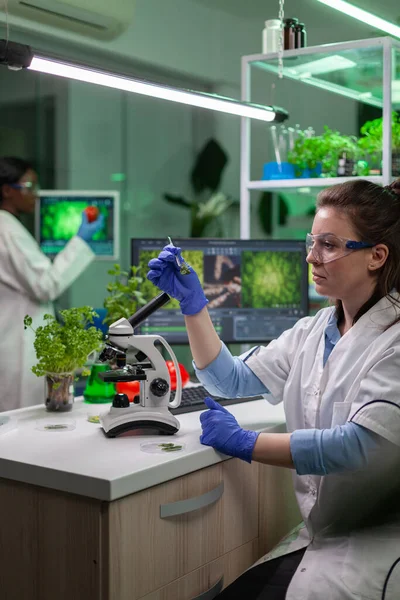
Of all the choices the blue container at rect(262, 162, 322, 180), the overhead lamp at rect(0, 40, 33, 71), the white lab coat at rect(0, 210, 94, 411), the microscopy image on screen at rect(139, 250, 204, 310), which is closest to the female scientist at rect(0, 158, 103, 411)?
the white lab coat at rect(0, 210, 94, 411)

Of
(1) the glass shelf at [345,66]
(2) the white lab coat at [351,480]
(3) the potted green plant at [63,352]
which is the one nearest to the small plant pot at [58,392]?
(3) the potted green plant at [63,352]

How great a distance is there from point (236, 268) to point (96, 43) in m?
2.73

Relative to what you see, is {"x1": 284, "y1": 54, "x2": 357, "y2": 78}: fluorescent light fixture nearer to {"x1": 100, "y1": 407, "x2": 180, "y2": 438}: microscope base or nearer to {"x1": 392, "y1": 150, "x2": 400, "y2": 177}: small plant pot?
{"x1": 392, "y1": 150, "x2": 400, "y2": 177}: small plant pot

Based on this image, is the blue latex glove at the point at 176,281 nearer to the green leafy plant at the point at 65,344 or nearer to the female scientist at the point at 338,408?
the female scientist at the point at 338,408

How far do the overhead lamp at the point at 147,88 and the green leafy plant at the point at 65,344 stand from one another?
62 centimetres

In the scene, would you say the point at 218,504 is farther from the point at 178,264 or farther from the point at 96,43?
the point at 96,43

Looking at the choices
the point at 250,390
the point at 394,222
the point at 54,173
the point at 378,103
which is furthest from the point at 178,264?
the point at 54,173

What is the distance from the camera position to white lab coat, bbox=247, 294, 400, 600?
1.54 m

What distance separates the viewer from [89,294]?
16.4 ft

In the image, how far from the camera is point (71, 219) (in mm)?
4035

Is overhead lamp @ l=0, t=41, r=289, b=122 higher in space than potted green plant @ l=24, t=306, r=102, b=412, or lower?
higher

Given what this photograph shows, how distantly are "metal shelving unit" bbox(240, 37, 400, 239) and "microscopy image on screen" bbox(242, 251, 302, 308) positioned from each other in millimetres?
410

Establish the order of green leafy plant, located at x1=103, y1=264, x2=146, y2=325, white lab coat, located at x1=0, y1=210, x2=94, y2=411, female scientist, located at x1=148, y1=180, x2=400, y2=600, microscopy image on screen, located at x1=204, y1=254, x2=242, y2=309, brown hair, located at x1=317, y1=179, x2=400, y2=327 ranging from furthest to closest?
white lab coat, located at x1=0, y1=210, x2=94, y2=411
microscopy image on screen, located at x1=204, y1=254, x2=242, y2=309
green leafy plant, located at x1=103, y1=264, x2=146, y2=325
brown hair, located at x1=317, y1=179, x2=400, y2=327
female scientist, located at x1=148, y1=180, x2=400, y2=600

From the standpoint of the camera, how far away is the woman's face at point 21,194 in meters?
3.41
